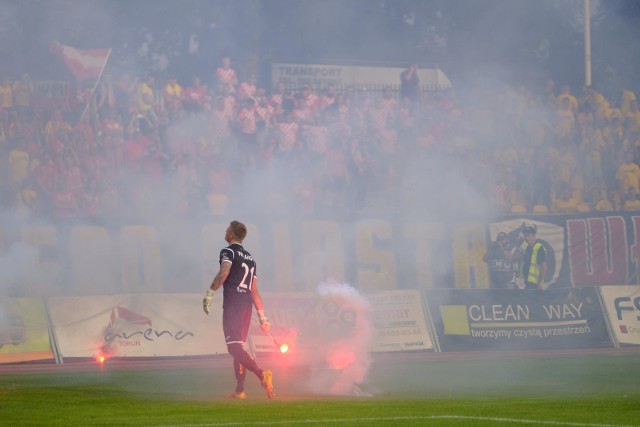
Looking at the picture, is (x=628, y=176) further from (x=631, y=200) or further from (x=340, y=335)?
(x=340, y=335)

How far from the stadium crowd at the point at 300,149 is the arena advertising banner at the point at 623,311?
234 cm

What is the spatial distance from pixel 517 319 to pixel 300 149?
17.9ft

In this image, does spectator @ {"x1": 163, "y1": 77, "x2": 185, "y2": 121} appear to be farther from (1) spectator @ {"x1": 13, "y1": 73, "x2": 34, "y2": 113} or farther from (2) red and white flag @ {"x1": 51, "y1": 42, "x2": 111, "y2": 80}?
(1) spectator @ {"x1": 13, "y1": 73, "x2": 34, "y2": 113}

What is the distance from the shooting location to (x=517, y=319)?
21.4 metres

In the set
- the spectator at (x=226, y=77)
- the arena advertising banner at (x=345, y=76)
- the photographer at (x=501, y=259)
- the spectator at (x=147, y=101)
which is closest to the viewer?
the spectator at (x=147, y=101)

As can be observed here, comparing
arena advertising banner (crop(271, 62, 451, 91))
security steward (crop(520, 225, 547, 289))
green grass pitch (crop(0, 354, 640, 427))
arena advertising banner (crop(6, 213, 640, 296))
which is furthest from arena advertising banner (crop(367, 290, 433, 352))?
arena advertising banner (crop(271, 62, 451, 91))

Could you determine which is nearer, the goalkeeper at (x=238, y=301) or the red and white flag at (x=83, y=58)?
the goalkeeper at (x=238, y=301)

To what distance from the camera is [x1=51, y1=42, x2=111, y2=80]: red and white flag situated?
21.6m

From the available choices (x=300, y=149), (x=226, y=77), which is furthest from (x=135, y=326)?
(x=226, y=77)

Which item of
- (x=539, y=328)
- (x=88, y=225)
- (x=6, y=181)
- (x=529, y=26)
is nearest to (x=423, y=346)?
(x=539, y=328)

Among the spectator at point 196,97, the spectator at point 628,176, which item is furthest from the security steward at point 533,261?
the spectator at point 196,97

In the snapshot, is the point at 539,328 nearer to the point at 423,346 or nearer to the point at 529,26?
the point at 423,346

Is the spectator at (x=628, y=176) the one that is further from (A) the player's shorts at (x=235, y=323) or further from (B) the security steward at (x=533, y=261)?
(A) the player's shorts at (x=235, y=323)

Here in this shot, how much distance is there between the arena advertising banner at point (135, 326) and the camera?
17844mm
